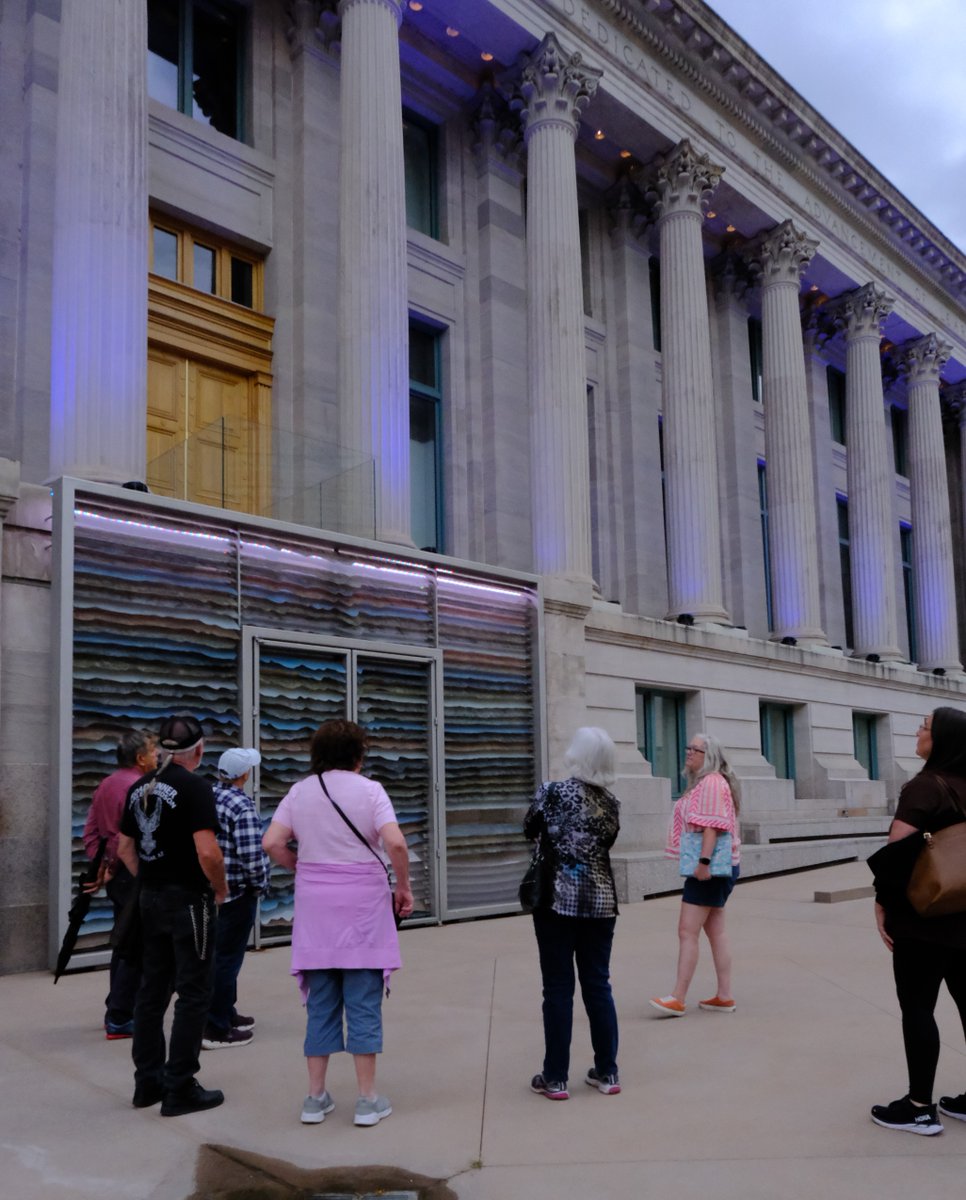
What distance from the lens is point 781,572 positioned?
81.8 ft

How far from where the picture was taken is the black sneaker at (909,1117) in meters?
5.09

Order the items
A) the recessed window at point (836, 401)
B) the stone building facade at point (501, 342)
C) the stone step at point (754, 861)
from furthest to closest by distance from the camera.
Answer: the recessed window at point (836, 401) < the stone step at point (754, 861) < the stone building facade at point (501, 342)

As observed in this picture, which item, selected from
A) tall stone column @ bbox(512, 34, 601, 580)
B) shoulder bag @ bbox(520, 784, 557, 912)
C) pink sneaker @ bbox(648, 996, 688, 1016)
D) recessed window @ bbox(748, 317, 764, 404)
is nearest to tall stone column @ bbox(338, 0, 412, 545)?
tall stone column @ bbox(512, 34, 601, 580)

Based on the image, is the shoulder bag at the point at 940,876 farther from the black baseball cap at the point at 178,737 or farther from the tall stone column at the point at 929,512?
the tall stone column at the point at 929,512

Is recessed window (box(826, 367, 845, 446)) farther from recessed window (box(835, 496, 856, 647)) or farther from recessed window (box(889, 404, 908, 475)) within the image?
recessed window (box(889, 404, 908, 475))

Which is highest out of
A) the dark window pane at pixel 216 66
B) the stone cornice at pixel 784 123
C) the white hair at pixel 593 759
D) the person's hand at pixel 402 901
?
A: the stone cornice at pixel 784 123

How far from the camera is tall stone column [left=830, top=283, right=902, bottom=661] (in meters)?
27.8

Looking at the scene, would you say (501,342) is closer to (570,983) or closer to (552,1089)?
(570,983)

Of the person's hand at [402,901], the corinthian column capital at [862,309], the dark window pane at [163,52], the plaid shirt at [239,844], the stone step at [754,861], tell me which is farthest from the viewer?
the corinthian column capital at [862,309]

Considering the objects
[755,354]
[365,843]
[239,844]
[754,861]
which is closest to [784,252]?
[755,354]

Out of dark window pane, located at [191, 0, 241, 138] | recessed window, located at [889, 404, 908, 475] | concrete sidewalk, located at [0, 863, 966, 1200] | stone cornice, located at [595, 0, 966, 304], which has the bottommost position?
concrete sidewalk, located at [0, 863, 966, 1200]

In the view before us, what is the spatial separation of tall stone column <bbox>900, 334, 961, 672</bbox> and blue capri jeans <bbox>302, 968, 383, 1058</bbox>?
28.0m

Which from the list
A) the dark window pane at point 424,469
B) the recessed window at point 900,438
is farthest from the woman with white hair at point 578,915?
the recessed window at point 900,438

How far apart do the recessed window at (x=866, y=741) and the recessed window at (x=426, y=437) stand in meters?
12.1
